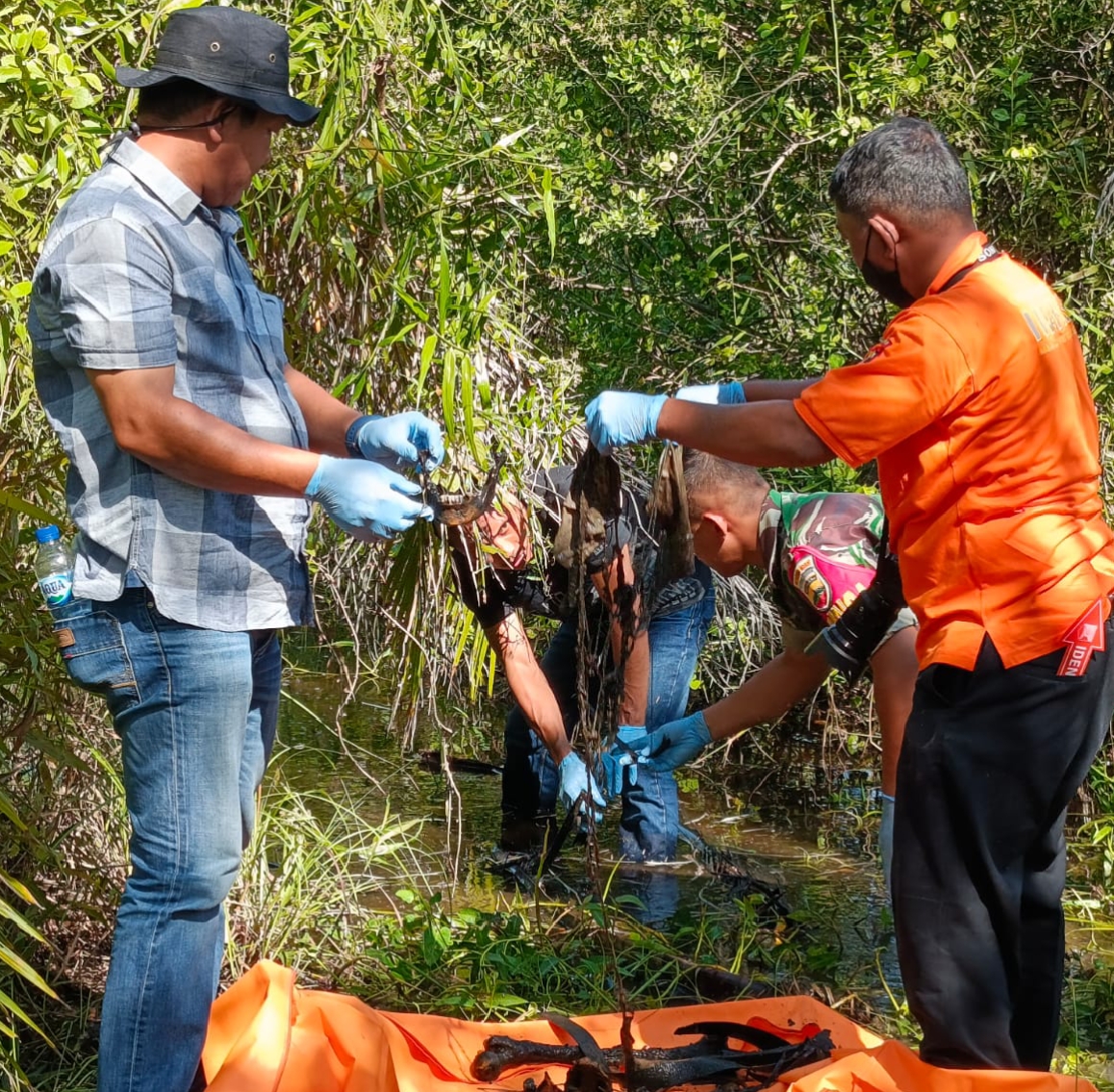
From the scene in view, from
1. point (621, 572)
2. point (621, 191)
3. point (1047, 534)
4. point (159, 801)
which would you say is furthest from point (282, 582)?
point (621, 191)

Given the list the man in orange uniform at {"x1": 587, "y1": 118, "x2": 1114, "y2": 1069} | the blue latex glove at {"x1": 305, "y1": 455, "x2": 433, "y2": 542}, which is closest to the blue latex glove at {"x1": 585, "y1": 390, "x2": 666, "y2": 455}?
the man in orange uniform at {"x1": 587, "y1": 118, "x2": 1114, "y2": 1069}

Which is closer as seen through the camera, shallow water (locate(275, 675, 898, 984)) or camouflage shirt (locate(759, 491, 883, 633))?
camouflage shirt (locate(759, 491, 883, 633))

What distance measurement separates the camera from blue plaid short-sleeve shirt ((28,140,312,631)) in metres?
2.45

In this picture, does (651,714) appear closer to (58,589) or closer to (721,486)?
(721,486)

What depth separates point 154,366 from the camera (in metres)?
2.45

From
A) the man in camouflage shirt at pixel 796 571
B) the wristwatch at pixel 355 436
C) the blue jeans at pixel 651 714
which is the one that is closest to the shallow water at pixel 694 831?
the blue jeans at pixel 651 714

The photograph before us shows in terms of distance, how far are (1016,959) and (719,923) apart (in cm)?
166

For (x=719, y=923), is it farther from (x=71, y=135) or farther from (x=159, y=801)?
(x=71, y=135)

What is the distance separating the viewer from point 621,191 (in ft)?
18.5

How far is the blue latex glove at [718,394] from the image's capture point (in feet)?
11.6

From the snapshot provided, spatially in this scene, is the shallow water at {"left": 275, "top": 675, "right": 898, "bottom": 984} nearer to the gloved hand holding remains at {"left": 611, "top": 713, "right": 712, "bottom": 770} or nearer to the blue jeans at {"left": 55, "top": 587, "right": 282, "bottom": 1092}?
the gloved hand holding remains at {"left": 611, "top": 713, "right": 712, "bottom": 770}

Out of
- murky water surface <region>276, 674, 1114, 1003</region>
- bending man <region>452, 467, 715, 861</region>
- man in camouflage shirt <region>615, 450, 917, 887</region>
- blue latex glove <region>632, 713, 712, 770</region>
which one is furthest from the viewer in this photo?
murky water surface <region>276, 674, 1114, 1003</region>

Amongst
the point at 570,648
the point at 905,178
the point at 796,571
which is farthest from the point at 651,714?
the point at 905,178

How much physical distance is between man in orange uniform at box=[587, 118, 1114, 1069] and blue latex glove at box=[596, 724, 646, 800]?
1.47 meters
